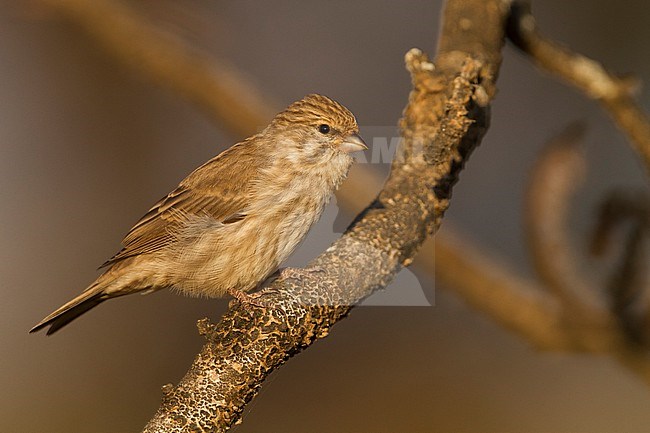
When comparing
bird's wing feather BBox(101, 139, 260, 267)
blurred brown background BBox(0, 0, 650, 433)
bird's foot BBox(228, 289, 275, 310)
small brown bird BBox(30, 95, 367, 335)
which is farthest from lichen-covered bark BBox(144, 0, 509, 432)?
blurred brown background BBox(0, 0, 650, 433)

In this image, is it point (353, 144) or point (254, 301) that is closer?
point (254, 301)

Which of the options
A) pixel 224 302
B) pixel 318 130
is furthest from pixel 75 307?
pixel 224 302

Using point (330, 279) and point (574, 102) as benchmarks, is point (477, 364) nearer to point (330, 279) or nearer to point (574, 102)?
point (574, 102)

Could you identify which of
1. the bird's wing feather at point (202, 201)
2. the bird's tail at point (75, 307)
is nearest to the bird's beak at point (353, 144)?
the bird's wing feather at point (202, 201)

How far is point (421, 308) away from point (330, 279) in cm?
390

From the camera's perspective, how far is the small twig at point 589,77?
3.25 metres

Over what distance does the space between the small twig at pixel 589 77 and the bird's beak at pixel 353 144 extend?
31.7 inches

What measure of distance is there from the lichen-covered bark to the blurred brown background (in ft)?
7.16

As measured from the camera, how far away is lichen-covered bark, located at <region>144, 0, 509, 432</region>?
2.40 m

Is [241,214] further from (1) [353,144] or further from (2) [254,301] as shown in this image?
(2) [254,301]

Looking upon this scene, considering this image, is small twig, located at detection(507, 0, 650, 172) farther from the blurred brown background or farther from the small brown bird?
the blurred brown background

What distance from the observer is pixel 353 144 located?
352cm

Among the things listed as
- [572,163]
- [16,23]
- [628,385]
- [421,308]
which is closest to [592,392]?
[628,385]

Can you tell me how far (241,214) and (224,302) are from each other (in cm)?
202
